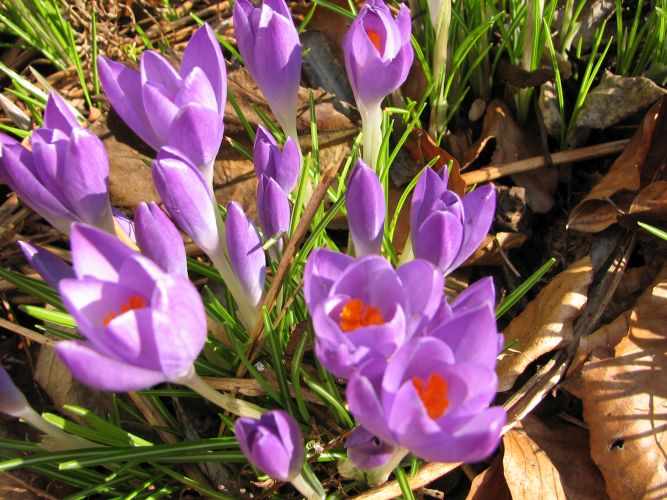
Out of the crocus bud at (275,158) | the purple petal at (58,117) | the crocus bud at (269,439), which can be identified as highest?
the purple petal at (58,117)

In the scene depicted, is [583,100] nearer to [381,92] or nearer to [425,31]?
[425,31]

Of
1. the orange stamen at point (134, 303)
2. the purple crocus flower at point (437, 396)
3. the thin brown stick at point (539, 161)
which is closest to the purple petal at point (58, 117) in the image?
the orange stamen at point (134, 303)

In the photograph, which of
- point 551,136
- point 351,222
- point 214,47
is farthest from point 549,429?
point 214,47

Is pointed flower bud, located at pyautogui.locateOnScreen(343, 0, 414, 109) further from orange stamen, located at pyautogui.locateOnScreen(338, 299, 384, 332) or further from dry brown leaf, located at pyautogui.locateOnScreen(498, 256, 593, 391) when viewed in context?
dry brown leaf, located at pyautogui.locateOnScreen(498, 256, 593, 391)

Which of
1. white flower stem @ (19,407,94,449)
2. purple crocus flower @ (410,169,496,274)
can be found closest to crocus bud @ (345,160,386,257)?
purple crocus flower @ (410,169,496,274)

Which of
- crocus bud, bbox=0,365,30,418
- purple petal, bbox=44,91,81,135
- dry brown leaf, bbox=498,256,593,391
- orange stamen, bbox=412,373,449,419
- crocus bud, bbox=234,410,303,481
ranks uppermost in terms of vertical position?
purple petal, bbox=44,91,81,135

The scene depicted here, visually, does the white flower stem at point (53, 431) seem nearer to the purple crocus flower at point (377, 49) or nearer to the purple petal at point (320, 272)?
the purple petal at point (320, 272)
